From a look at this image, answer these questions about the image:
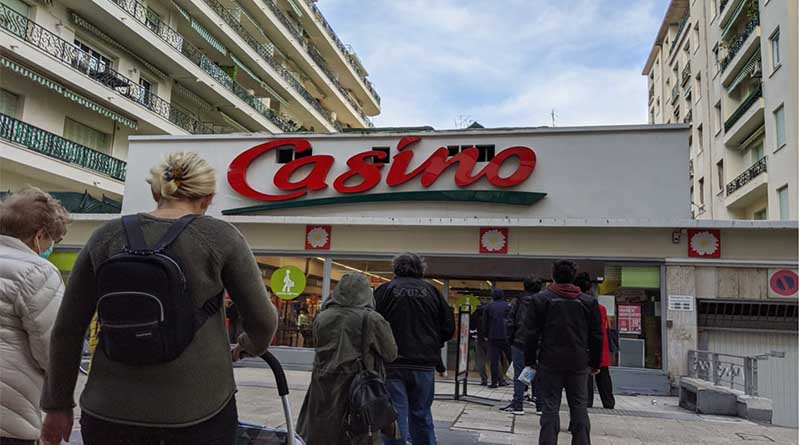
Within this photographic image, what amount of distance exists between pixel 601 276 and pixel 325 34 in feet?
111

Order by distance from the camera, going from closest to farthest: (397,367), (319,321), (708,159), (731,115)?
(319,321), (397,367), (731,115), (708,159)

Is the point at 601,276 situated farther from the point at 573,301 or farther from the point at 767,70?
the point at 767,70

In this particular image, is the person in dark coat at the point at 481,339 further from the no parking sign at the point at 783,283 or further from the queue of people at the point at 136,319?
the queue of people at the point at 136,319

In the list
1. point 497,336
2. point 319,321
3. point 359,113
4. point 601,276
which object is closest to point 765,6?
point 601,276

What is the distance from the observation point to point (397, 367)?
5.01 metres

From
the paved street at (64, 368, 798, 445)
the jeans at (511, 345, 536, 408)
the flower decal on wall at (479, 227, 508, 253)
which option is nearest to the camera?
the paved street at (64, 368, 798, 445)

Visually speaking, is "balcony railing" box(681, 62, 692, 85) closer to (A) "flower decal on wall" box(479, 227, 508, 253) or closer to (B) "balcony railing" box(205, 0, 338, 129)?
(B) "balcony railing" box(205, 0, 338, 129)

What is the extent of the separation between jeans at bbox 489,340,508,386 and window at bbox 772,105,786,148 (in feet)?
57.8

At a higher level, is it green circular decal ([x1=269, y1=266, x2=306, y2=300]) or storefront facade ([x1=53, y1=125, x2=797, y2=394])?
storefront facade ([x1=53, y1=125, x2=797, y2=394])

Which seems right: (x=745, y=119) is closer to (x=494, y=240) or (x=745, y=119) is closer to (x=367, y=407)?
(x=494, y=240)

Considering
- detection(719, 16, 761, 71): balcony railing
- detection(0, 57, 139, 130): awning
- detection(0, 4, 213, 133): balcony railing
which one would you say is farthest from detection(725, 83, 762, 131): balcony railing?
detection(0, 57, 139, 130): awning

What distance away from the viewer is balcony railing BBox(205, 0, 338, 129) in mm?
29562

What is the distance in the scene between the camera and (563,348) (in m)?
5.12

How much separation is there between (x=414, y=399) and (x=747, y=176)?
25.9 metres
